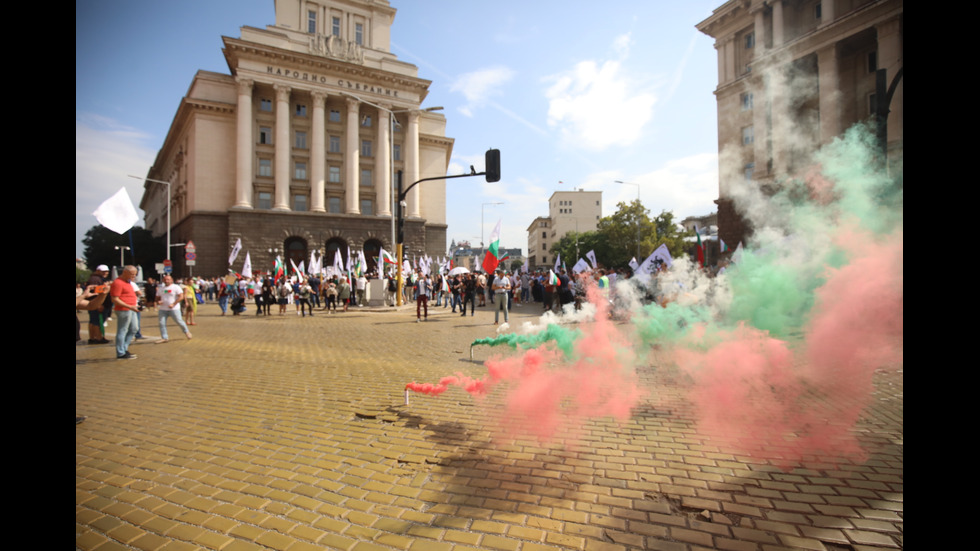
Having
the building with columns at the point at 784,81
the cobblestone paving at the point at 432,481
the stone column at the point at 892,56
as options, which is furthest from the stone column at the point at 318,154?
the stone column at the point at 892,56

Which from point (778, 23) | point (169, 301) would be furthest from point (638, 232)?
point (169, 301)

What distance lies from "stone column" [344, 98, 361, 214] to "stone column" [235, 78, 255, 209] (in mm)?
8187

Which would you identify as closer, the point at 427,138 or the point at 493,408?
the point at 493,408

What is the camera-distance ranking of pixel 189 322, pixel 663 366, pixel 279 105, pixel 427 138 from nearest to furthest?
pixel 663 366, pixel 189 322, pixel 279 105, pixel 427 138

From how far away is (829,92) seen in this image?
819cm

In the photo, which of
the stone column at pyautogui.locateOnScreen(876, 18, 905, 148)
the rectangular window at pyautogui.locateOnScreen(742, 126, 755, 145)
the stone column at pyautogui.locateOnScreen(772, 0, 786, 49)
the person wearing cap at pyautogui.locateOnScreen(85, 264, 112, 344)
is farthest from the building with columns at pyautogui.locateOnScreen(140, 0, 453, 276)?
the stone column at pyautogui.locateOnScreen(876, 18, 905, 148)

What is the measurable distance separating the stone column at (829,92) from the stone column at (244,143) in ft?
130

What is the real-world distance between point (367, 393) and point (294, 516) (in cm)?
302

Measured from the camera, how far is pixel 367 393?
230 inches

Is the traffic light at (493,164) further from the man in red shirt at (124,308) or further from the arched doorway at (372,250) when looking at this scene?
the arched doorway at (372,250)

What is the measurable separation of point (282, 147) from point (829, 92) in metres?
40.0

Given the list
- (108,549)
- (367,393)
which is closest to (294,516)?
(108,549)
